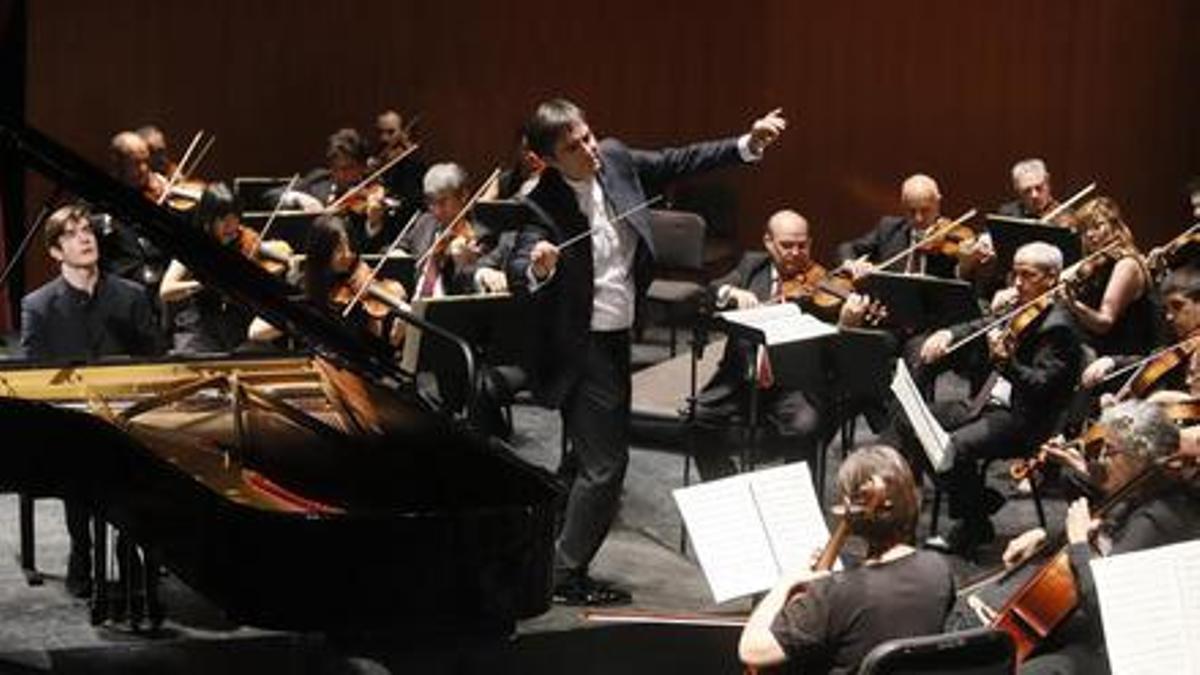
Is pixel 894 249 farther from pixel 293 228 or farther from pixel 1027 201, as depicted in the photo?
pixel 293 228

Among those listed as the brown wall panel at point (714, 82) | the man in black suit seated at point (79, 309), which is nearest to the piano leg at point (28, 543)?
the man in black suit seated at point (79, 309)

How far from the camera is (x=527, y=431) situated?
29.7ft

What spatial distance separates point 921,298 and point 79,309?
304 cm

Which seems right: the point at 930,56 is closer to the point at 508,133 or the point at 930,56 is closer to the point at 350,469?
the point at 508,133

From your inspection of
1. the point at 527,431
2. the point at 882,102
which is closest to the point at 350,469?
the point at 527,431

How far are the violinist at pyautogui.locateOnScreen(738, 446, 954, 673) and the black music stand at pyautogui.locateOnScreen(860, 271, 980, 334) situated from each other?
2980 millimetres

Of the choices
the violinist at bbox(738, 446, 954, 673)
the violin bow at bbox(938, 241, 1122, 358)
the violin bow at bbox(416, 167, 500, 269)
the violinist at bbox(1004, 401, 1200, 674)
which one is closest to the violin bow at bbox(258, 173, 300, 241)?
the violin bow at bbox(416, 167, 500, 269)

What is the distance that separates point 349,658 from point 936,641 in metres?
2.44

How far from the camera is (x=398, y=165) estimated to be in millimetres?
10969

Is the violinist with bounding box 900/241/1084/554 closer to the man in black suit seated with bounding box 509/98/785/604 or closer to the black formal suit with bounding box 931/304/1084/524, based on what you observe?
the black formal suit with bounding box 931/304/1084/524

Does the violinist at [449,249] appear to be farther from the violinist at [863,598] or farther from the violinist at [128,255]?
the violinist at [863,598]

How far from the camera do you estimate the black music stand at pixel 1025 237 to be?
8.07 m

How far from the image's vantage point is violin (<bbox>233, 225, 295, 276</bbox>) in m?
8.40

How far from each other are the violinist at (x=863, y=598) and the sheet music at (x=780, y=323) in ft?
7.10
